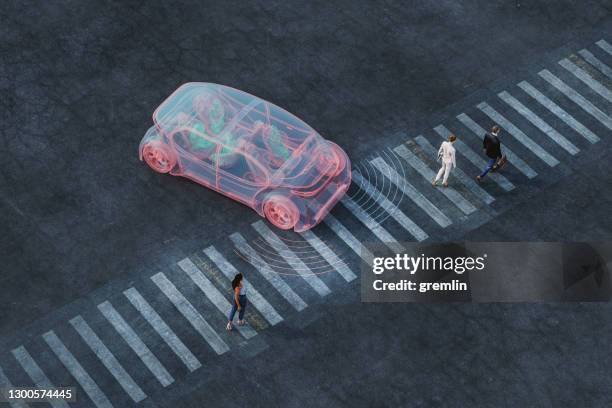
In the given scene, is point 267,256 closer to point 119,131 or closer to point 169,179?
point 169,179

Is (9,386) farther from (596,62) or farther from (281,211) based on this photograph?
(596,62)

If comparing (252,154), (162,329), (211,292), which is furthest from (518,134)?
(162,329)

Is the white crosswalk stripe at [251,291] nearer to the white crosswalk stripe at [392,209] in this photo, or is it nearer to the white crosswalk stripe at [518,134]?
the white crosswalk stripe at [392,209]

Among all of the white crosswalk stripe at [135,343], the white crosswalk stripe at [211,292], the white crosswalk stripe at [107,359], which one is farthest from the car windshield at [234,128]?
the white crosswalk stripe at [107,359]

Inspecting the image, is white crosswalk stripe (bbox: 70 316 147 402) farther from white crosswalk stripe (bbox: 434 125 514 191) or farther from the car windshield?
white crosswalk stripe (bbox: 434 125 514 191)

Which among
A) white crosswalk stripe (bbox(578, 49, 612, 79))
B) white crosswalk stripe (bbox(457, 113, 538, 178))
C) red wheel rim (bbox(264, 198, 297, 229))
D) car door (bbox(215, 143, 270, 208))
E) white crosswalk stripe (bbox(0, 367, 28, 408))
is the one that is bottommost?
white crosswalk stripe (bbox(0, 367, 28, 408))

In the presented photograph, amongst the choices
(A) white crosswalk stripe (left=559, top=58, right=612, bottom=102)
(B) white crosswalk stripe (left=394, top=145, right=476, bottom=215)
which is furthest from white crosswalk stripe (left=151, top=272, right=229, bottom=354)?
(A) white crosswalk stripe (left=559, top=58, right=612, bottom=102)

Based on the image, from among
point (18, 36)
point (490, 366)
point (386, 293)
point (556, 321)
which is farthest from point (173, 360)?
point (18, 36)
